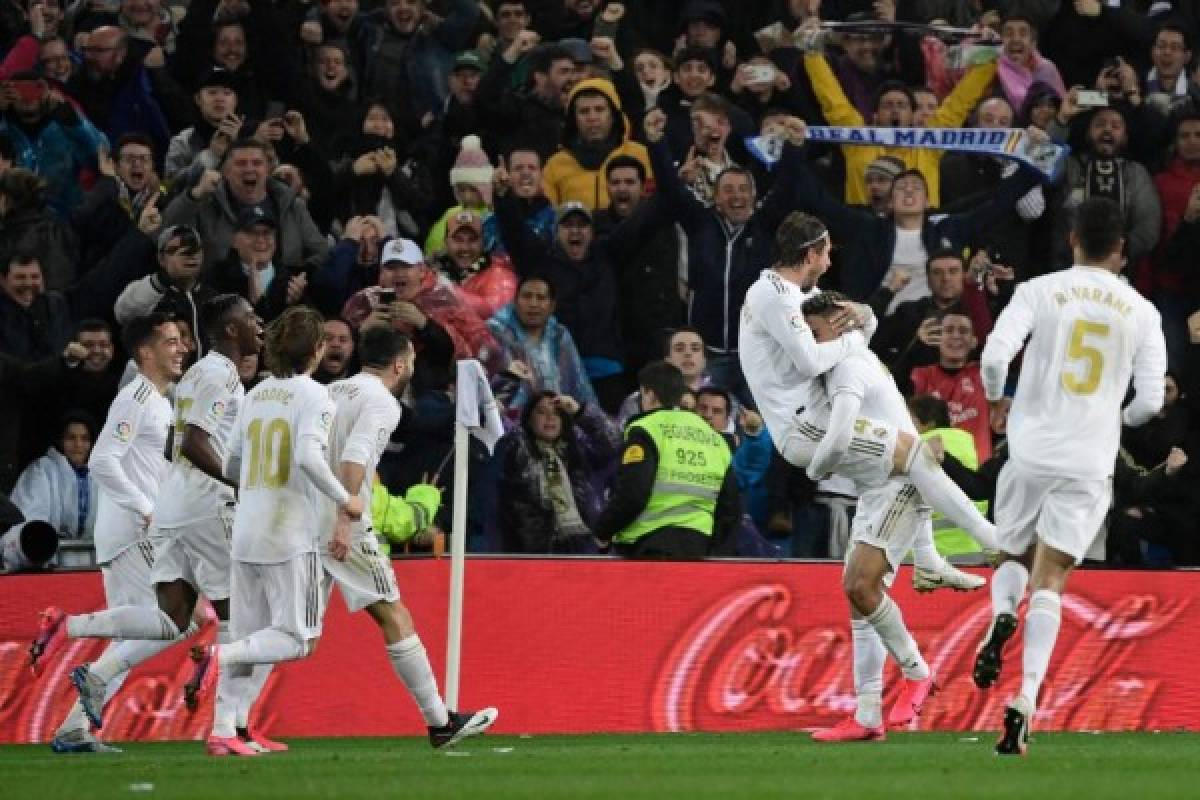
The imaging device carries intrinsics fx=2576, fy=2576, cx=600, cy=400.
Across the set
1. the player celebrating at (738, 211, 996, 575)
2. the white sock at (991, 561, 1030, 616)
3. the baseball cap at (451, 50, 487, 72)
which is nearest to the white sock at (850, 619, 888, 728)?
the player celebrating at (738, 211, 996, 575)

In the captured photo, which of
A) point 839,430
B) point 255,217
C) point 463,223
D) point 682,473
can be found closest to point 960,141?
point 463,223

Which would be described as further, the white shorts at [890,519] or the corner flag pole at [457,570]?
the corner flag pole at [457,570]

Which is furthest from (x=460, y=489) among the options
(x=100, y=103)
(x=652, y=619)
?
(x=100, y=103)

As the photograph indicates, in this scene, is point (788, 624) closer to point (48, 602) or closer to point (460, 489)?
point (460, 489)

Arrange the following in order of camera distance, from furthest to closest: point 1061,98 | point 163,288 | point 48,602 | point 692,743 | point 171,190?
point 1061,98 → point 171,190 → point 163,288 → point 48,602 → point 692,743

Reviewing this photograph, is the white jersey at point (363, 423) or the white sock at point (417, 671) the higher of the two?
the white jersey at point (363, 423)

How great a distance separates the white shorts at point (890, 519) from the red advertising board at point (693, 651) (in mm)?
2720

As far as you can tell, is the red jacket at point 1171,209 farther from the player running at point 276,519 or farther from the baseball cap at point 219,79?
the player running at point 276,519

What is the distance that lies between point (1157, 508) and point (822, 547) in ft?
8.37

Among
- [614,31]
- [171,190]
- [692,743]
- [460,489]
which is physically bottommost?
[692,743]

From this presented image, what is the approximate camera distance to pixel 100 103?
21.7 metres

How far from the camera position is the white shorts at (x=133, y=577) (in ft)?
52.1

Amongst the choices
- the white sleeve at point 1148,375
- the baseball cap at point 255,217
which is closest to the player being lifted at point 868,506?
the white sleeve at point 1148,375

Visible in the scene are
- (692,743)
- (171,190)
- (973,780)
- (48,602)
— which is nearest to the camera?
(973,780)
